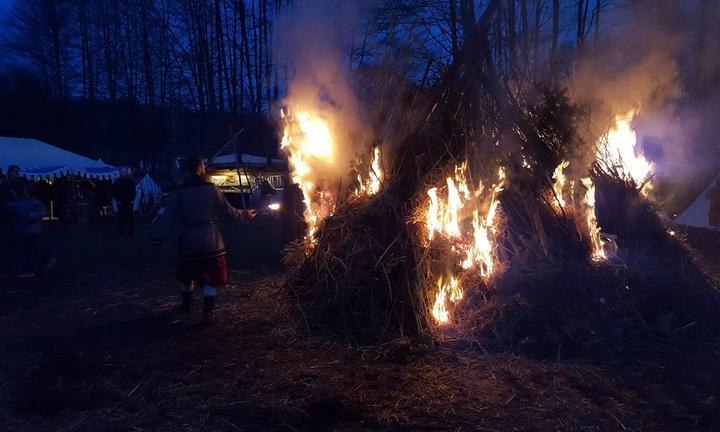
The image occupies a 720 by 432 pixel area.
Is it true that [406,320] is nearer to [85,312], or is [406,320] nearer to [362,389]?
[362,389]

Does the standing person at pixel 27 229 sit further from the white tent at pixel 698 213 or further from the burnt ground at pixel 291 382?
the white tent at pixel 698 213

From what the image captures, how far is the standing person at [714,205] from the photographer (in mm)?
10586

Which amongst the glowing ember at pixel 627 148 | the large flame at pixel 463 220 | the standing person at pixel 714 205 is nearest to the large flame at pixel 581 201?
the large flame at pixel 463 220

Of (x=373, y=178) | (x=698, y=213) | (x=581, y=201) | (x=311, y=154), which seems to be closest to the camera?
(x=373, y=178)

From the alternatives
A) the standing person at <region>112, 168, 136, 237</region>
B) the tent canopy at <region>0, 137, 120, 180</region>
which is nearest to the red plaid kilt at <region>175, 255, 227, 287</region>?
the standing person at <region>112, 168, 136, 237</region>

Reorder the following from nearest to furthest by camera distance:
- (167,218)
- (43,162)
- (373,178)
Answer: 1. (167,218)
2. (373,178)
3. (43,162)

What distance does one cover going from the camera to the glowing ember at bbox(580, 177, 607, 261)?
5.68m

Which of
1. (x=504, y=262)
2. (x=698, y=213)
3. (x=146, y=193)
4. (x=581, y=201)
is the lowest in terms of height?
(x=504, y=262)

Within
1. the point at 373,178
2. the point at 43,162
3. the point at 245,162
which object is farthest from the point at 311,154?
the point at 245,162

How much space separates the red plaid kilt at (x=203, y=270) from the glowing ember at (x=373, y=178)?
5.50 ft

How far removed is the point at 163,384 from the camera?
3.99 m

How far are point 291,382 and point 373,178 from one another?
2.47 meters

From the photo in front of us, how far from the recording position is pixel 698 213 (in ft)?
37.8

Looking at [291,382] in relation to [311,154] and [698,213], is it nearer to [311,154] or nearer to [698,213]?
[311,154]
